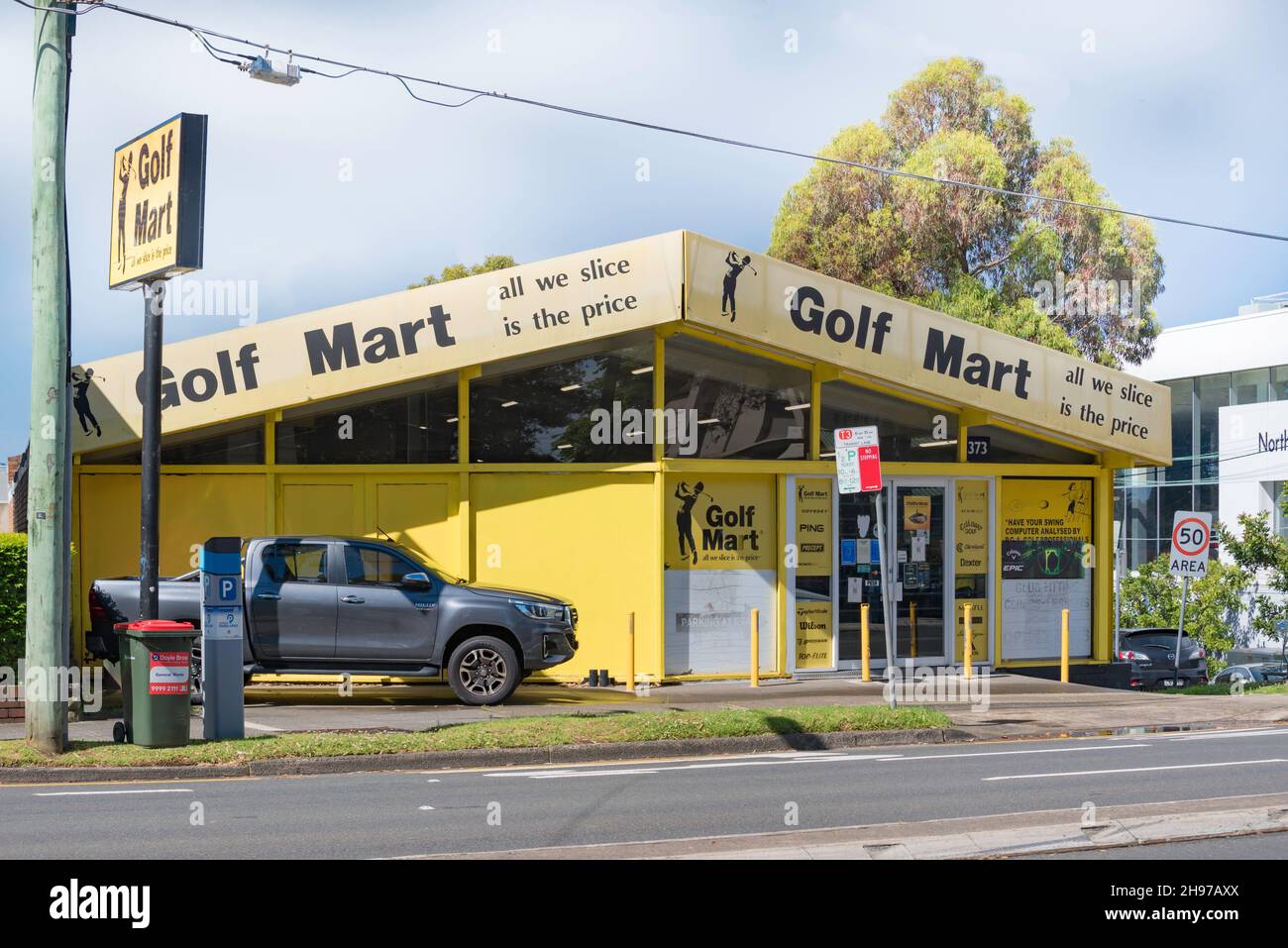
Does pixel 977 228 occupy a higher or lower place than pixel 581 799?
higher

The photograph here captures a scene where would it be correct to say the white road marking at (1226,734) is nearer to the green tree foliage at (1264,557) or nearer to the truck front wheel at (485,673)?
the truck front wheel at (485,673)

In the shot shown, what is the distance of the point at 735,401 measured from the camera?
19.4 meters

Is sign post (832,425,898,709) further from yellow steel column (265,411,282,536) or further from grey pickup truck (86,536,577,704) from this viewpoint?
yellow steel column (265,411,282,536)

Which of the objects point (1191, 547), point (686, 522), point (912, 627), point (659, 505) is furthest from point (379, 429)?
point (1191, 547)

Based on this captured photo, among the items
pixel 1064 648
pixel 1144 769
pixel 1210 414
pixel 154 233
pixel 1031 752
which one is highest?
pixel 1210 414

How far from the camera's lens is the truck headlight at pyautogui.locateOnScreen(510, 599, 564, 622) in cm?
1575

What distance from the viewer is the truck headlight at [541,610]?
1575cm

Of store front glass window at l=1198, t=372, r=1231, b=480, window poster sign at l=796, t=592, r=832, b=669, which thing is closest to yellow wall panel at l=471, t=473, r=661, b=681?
window poster sign at l=796, t=592, r=832, b=669

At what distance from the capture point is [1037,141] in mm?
40719

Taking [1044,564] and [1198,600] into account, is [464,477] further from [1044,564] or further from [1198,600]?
[1198,600]

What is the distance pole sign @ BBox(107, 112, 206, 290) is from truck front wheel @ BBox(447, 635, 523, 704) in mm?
5483

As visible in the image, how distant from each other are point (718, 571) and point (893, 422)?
350cm
